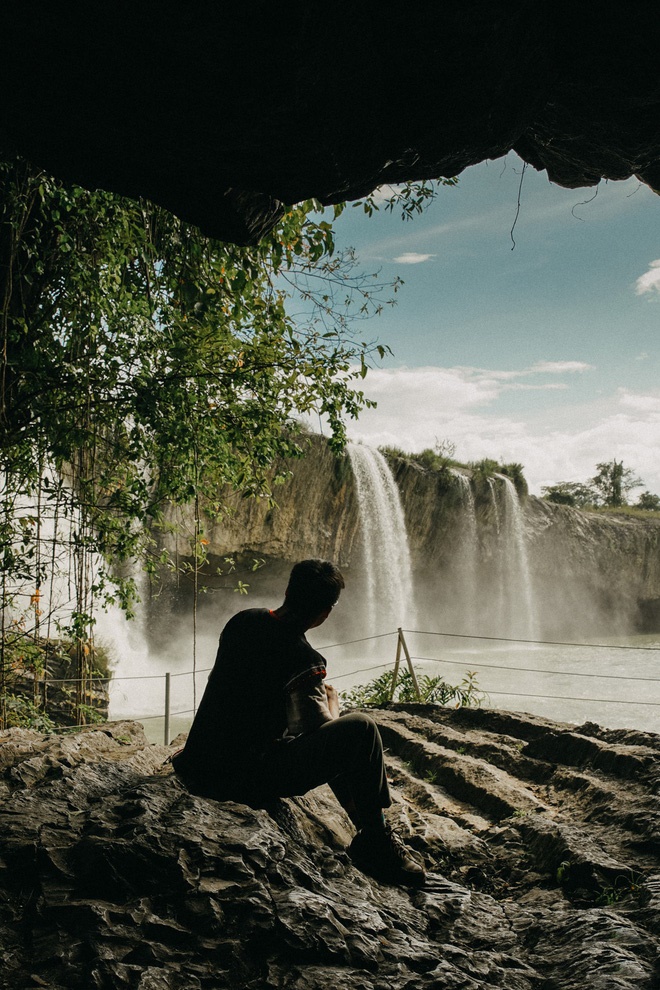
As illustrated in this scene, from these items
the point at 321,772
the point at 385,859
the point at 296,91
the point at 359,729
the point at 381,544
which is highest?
the point at 296,91

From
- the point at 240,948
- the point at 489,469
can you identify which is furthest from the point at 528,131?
the point at 489,469

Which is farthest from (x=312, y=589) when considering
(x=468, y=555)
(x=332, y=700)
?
(x=468, y=555)

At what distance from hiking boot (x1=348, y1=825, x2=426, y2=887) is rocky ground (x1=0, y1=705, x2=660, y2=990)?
60 mm

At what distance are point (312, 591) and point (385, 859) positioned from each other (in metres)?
0.97

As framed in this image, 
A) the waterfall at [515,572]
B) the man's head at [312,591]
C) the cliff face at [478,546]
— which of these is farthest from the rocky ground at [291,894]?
the waterfall at [515,572]

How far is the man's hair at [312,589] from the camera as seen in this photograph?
2.35 metres

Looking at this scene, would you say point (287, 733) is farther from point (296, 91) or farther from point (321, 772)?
point (296, 91)

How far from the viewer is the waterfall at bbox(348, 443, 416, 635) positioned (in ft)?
62.0

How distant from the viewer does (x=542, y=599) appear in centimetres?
2623

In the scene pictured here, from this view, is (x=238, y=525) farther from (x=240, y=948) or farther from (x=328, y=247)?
(x=240, y=948)

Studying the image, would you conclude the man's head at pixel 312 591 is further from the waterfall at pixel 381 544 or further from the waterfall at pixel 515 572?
the waterfall at pixel 515 572

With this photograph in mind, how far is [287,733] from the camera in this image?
2369 millimetres

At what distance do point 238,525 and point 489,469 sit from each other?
10324 millimetres

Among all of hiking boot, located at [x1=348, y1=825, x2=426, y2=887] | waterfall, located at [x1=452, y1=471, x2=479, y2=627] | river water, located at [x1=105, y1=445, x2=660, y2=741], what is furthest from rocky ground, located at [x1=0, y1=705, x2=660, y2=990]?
waterfall, located at [x1=452, y1=471, x2=479, y2=627]
